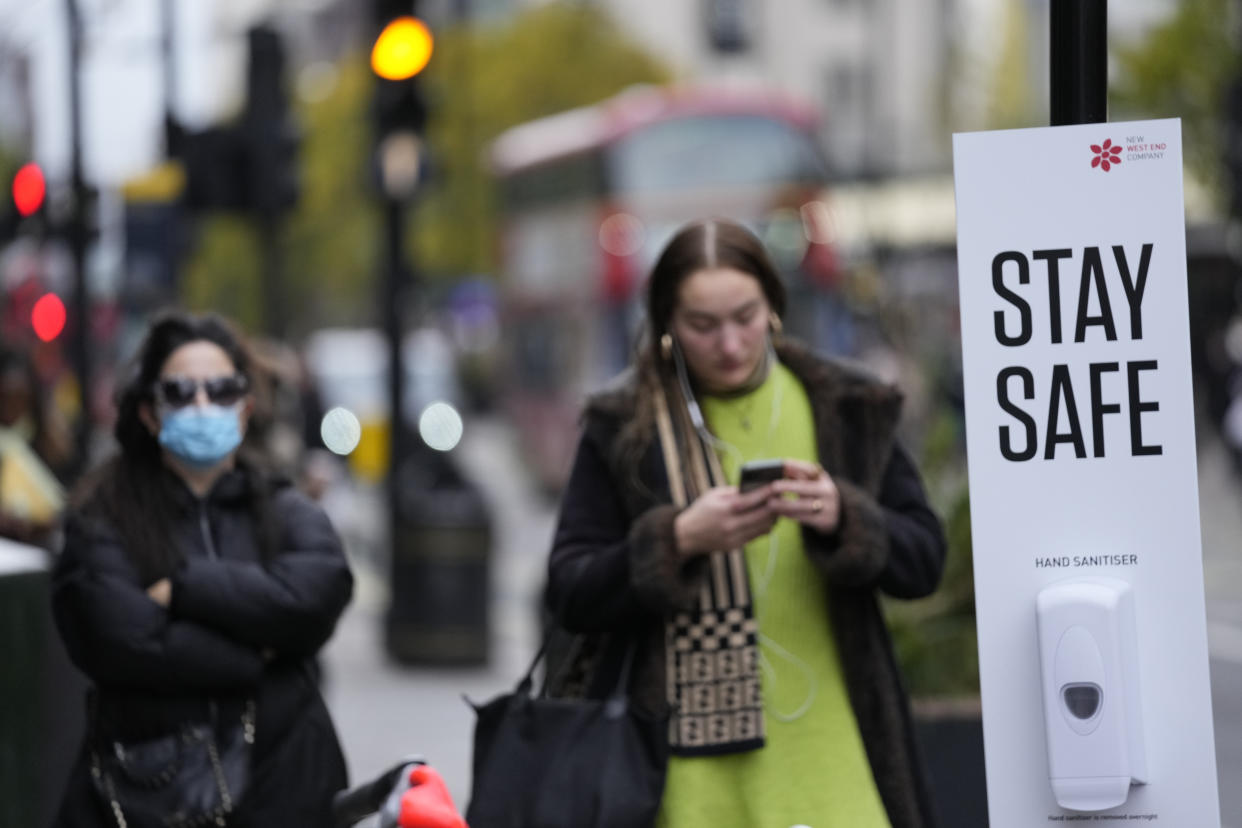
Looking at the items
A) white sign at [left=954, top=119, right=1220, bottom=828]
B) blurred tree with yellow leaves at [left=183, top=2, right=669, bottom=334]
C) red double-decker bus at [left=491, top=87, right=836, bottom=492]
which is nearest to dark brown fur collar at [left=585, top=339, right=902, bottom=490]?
white sign at [left=954, top=119, right=1220, bottom=828]

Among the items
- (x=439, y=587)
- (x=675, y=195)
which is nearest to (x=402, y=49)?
(x=439, y=587)

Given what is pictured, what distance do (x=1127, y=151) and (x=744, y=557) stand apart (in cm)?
93

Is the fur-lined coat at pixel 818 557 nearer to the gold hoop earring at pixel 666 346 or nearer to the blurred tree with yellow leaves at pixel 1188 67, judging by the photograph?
the gold hoop earring at pixel 666 346

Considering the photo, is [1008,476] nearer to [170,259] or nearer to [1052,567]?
[1052,567]

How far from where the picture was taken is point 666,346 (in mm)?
3658

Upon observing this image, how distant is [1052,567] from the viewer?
9.78 feet

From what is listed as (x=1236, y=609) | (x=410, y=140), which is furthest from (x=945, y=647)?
(x=1236, y=609)

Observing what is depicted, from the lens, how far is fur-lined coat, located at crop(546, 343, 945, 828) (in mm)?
3449

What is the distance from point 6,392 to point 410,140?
11.2 feet

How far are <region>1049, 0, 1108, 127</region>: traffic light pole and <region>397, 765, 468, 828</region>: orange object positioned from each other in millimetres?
1369

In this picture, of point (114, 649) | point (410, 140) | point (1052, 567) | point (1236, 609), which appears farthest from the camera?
point (1236, 609)

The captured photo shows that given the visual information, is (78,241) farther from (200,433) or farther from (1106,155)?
(1106,155)

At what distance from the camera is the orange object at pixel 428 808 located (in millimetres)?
2521

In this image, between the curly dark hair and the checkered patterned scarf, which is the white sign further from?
the curly dark hair
